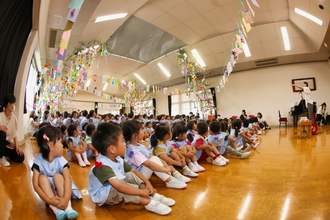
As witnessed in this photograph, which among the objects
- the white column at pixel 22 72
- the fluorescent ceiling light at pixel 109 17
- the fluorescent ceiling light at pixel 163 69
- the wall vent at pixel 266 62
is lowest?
the white column at pixel 22 72

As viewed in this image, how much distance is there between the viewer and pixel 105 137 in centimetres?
120

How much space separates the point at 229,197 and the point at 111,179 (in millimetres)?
862

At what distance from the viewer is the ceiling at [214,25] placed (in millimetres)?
5039

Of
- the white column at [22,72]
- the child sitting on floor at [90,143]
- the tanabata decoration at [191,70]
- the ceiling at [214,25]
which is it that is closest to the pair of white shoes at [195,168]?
the child sitting on floor at [90,143]

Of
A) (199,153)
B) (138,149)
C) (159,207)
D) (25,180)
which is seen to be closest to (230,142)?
(199,153)

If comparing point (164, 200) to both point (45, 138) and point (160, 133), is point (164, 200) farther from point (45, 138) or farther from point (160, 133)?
point (45, 138)

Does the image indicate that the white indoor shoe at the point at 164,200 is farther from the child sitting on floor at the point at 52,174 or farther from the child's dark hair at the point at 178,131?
the child's dark hair at the point at 178,131

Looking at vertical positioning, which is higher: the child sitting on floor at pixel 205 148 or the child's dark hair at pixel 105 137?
the child's dark hair at pixel 105 137

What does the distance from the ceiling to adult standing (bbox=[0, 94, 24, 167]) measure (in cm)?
324

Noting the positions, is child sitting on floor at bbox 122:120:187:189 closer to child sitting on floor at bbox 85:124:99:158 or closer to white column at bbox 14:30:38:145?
child sitting on floor at bbox 85:124:99:158

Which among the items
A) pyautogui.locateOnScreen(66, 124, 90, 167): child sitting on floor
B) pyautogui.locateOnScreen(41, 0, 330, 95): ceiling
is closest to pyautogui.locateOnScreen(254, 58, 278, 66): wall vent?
pyautogui.locateOnScreen(41, 0, 330, 95): ceiling

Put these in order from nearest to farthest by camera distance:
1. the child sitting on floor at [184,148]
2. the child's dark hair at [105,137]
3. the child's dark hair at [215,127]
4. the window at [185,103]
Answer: the child's dark hair at [105,137]
the child sitting on floor at [184,148]
the child's dark hair at [215,127]
the window at [185,103]

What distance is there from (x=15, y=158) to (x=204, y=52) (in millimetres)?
8279

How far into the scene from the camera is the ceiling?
504 centimetres
